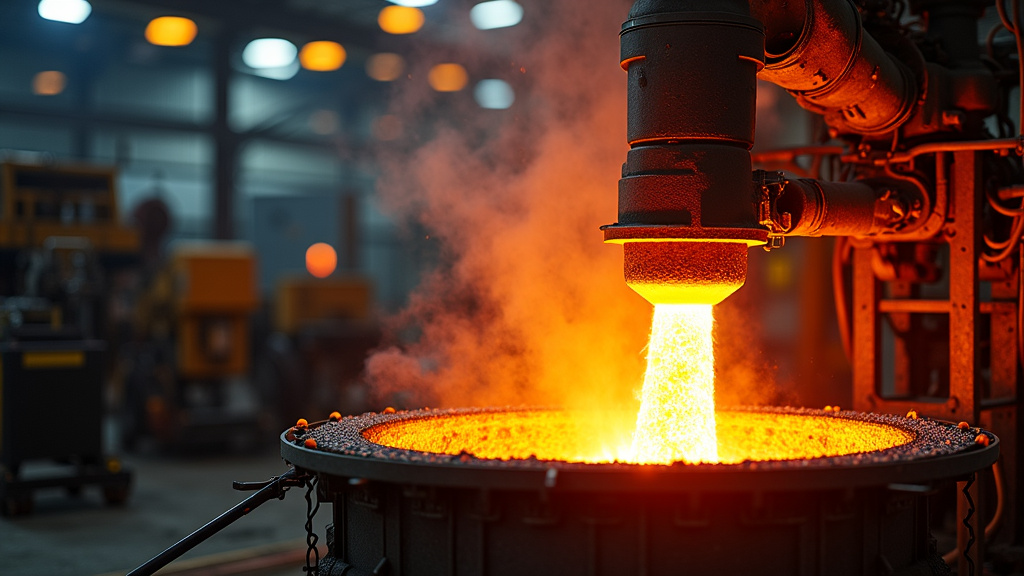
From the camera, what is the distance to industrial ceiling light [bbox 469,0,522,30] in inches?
236

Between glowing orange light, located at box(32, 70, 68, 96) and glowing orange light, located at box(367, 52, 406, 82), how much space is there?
20.7 ft

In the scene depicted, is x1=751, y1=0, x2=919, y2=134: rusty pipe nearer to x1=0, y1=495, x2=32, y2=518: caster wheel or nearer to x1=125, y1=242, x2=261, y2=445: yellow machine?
x1=0, y1=495, x2=32, y2=518: caster wheel

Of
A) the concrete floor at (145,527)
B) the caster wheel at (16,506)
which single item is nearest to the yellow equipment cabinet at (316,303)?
the concrete floor at (145,527)

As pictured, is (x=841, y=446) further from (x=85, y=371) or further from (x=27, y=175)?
(x=27, y=175)

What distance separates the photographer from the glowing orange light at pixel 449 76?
9.65m

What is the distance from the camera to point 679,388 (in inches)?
105

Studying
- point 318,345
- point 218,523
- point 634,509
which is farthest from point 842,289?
point 318,345

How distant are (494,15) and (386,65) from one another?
6.56 metres

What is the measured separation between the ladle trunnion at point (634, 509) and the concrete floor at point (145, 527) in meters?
2.48

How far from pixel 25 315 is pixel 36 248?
184 cm

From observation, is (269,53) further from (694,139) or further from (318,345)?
(694,139)

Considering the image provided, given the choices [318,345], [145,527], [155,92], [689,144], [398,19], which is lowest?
[145,527]

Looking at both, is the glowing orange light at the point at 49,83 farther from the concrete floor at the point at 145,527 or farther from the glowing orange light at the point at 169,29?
the concrete floor at the point at 145,527

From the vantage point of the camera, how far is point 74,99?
17703 millimetres
